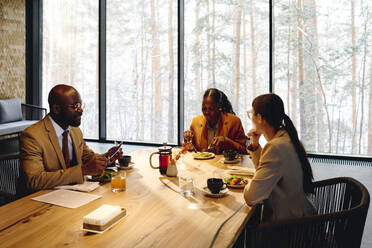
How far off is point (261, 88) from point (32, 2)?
17.6 ft

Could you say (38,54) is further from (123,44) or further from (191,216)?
(191,216)

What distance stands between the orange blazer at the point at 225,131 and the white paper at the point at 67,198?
1653 mm

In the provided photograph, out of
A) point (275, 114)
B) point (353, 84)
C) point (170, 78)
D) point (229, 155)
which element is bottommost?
point (229, 155)

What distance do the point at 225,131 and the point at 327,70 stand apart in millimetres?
2865

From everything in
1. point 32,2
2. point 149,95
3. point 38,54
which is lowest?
point 149,95

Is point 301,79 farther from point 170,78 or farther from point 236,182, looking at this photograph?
point 236,182

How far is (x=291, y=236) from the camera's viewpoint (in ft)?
4.57

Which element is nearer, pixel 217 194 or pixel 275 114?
pixel 217 194

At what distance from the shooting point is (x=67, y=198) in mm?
1648

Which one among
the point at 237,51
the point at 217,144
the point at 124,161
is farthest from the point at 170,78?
the point at 124,161

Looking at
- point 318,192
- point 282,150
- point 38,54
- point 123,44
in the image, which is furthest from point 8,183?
point 38,54

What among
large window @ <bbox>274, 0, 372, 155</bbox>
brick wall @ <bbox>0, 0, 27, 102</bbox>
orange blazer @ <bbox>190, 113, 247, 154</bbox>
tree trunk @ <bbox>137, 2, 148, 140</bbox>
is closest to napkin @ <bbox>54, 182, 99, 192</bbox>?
orange blazer @ <bbox>190, 113, 247, 154</bbox>

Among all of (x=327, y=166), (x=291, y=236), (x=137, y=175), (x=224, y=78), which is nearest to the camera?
(x=291, y=236)

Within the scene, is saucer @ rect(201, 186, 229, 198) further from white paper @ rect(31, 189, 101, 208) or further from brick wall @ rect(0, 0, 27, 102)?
brick wall @ rect(0, 0, 27, 102)
